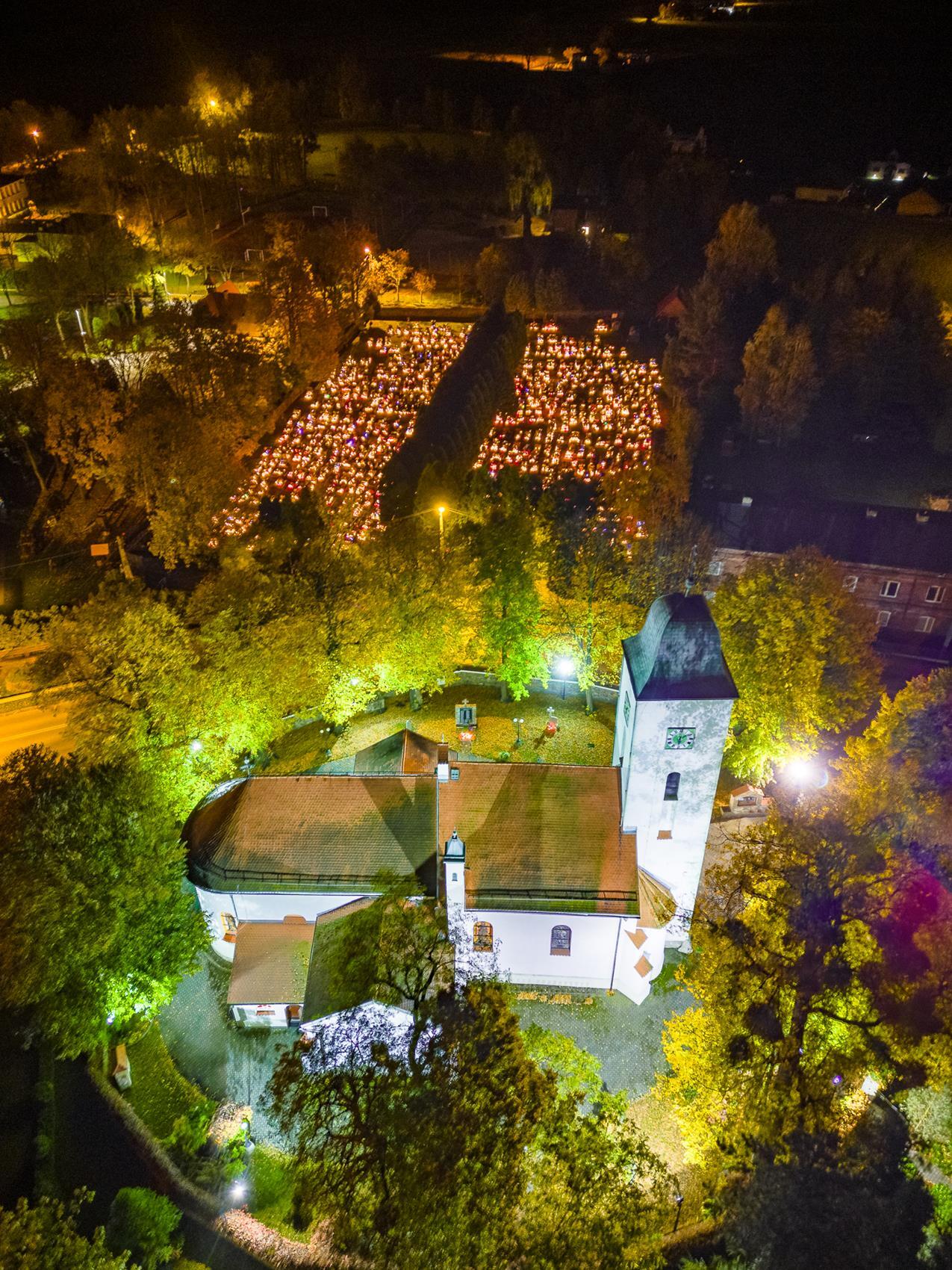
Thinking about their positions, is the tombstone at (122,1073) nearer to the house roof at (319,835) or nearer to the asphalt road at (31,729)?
the house roof at (319,835)

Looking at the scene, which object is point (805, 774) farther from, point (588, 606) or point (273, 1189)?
point (273, 1189)

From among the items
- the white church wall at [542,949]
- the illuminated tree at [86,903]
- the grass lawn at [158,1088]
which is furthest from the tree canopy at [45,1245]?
the white church wall at [542,949]

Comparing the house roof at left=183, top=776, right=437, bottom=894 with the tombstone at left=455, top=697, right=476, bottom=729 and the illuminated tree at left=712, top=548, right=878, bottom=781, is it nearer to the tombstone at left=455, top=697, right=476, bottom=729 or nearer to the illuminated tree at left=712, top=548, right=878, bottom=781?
the tombstone at left=455, top=697, right=476, bottom=729

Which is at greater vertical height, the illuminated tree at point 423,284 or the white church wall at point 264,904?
the illuminated tree at point 423,284

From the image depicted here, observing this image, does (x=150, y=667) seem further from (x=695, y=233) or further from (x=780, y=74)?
(x=780, y=74)

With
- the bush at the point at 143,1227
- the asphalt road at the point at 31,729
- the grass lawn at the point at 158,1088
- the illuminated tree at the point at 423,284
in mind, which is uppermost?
the illuminated tree at the point at 423,284

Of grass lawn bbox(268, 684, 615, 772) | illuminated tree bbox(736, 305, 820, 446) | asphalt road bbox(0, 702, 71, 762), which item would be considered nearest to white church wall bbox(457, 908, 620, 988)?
grass lawn bbox(268, 684, 615, 772)
